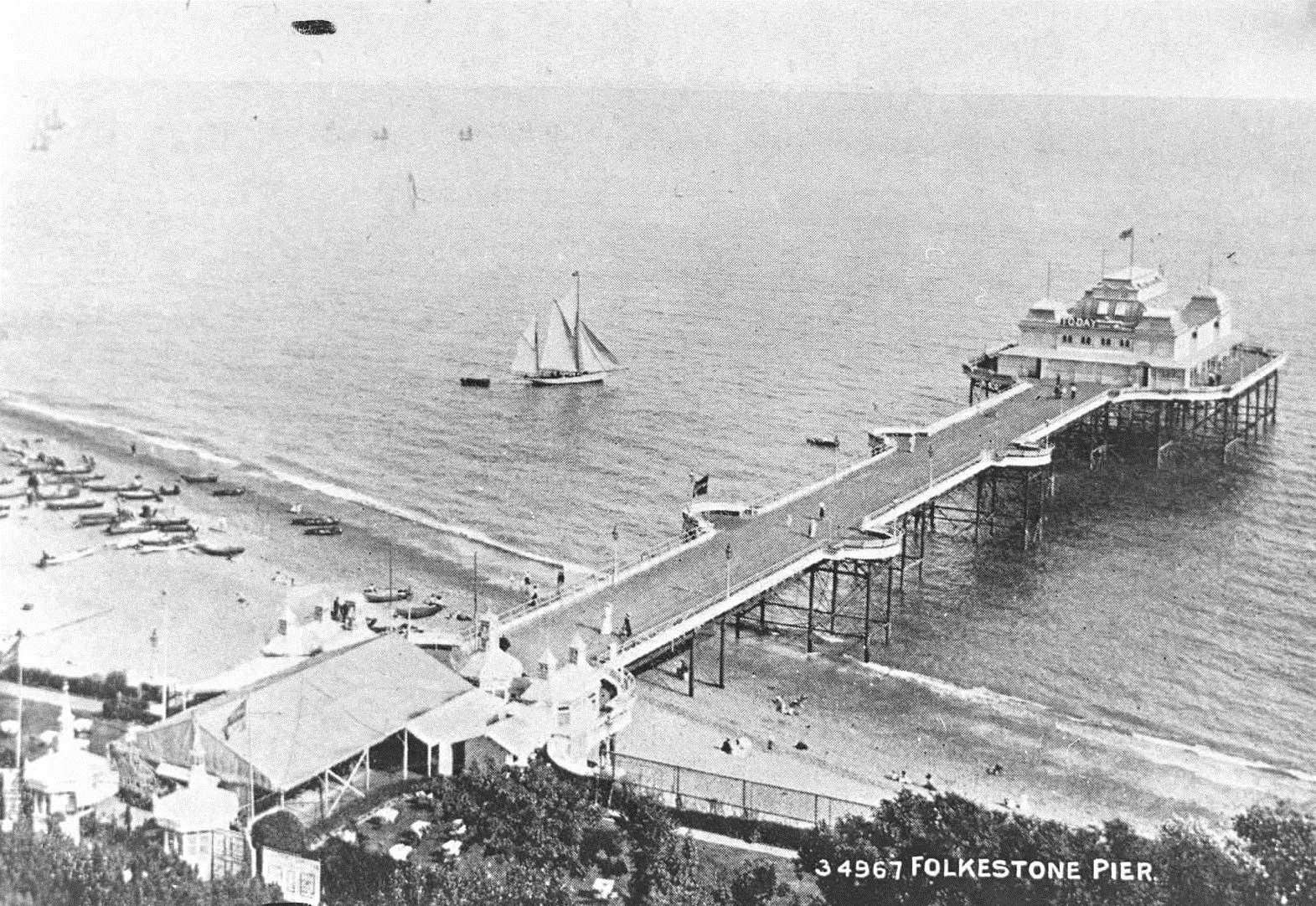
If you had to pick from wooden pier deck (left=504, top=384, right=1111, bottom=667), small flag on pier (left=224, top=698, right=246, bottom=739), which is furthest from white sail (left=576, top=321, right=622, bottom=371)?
small flag on pier (left=224, top=698, right=246, bottom=739)

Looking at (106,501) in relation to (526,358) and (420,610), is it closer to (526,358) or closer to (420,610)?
(420,610)

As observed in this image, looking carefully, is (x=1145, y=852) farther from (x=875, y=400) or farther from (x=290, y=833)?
(x=875, y=400)

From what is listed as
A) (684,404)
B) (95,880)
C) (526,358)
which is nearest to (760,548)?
(95,880)

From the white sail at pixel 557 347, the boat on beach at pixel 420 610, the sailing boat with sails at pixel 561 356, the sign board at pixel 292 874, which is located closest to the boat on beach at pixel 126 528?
the boat on beach at pixel 420 610

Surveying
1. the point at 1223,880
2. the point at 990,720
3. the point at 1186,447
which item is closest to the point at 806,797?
the point at 990,720

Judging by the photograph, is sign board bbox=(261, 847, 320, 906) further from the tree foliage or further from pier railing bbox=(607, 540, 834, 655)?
pier railing bbox=(607, 540, 834, 655)

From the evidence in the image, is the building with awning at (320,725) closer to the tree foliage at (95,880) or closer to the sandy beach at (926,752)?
the tree foliage at (95,880)

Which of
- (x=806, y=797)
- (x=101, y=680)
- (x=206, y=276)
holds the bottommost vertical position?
(x=806, y=797)

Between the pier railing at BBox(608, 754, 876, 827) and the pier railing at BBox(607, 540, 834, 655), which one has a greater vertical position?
the pier railing at BBox(607, 540, 834, 655)
